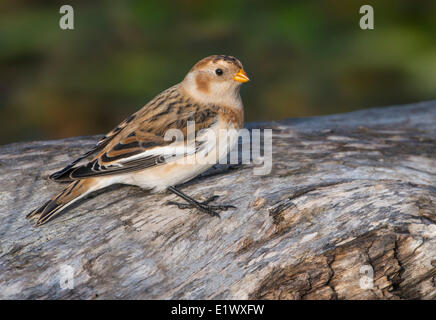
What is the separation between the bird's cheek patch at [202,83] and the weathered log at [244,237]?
525mm

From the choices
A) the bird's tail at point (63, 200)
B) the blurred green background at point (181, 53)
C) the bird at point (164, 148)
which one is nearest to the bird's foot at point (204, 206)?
the bird at point (164, 148)

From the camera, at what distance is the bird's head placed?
4066mm

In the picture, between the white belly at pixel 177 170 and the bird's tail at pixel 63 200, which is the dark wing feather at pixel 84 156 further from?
the white belly at pixel 177 170

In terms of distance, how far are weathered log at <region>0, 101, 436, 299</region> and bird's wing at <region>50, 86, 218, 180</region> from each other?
208 millimetres

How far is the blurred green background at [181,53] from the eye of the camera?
6602 mm

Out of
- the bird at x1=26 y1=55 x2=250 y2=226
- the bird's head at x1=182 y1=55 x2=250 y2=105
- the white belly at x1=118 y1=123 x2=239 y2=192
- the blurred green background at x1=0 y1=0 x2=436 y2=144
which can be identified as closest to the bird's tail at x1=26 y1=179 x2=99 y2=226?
the bird at x1=26 y1=55 x2=250 y2=226

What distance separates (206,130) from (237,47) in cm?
324

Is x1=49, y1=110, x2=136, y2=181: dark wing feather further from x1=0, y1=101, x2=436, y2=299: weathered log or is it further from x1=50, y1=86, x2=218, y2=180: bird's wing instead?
x1=0, y1=101, x2=436, y2=299: weathered log

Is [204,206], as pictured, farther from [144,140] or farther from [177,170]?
[144,140]

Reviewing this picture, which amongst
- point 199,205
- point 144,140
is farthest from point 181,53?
point 199,205

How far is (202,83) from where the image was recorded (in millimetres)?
4078

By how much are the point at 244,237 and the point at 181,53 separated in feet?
12.9

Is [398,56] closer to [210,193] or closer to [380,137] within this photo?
[380,137]
